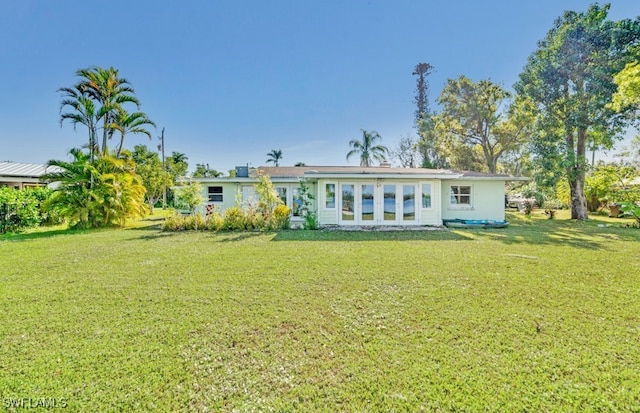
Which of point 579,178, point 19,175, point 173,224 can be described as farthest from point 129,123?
point 579,178

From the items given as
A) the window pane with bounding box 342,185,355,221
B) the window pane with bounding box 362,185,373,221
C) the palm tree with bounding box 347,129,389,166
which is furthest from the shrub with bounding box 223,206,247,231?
the palm tree with bounding box 347,129,389,166

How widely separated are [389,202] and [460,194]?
4988 mm

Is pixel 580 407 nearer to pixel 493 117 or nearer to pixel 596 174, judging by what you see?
pixel 596 174

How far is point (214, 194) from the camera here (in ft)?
58.6

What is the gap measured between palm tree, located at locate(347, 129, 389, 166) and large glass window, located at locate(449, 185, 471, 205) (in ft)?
59.7

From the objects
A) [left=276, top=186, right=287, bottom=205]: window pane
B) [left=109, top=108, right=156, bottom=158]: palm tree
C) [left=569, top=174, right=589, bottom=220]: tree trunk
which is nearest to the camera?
[left=109, top=108, right=156, bottom=158]: palm tree

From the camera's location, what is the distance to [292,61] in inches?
757

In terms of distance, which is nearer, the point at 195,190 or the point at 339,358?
the point at 339,358

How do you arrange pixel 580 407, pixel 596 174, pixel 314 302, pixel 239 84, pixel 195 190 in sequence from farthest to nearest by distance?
pixel 239 84
pixel 596 174
pixel 195 190
pixel 314 302
pixel 580 407

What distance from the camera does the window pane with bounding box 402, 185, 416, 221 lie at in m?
14.7

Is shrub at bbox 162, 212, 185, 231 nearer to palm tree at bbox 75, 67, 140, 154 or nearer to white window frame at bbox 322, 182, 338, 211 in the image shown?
palm tree at bbox 75, 67, 140, 154

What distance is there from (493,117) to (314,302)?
2889 cm

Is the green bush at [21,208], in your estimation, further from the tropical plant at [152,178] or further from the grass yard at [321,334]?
the grass yard at [321,334]

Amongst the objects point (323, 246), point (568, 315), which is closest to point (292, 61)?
point (323, 246)
